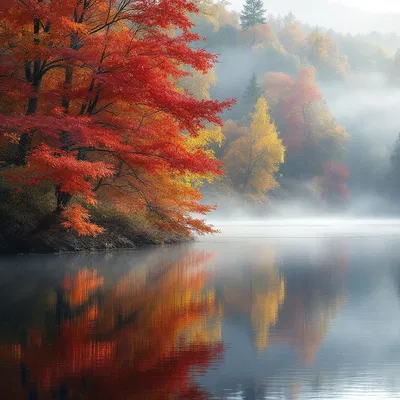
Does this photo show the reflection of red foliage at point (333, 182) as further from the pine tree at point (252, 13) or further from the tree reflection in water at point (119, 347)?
the tree reflection in water at point (119, 347)

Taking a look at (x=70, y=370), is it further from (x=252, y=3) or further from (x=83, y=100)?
(x=252, y=3)

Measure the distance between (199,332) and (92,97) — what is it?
12041 mm

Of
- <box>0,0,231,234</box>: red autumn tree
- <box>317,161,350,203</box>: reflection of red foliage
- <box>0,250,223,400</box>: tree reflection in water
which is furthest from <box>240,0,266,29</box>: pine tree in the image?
<box>0,250,223,400</box>: tree reflection in water

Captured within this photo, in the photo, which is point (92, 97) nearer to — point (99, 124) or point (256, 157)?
point (99, 124)

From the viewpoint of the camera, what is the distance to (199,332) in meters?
8.06

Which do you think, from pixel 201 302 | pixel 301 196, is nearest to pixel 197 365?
pixel 201 302

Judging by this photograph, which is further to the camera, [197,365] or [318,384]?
[197,365]

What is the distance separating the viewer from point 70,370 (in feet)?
20.2

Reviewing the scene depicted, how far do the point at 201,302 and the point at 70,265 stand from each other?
693 centimetres

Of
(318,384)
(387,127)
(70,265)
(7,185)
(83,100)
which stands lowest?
(318,384)

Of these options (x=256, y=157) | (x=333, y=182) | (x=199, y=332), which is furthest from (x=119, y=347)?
(x=333, y=182)

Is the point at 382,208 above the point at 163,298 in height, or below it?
above

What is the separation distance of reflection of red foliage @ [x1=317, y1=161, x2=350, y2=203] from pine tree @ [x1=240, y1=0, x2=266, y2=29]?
38.4 metres

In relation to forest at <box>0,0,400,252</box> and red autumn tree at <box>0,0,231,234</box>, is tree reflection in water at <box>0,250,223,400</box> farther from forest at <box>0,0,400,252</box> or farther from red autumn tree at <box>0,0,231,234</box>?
forest at <box>0,0,400,252</box>
